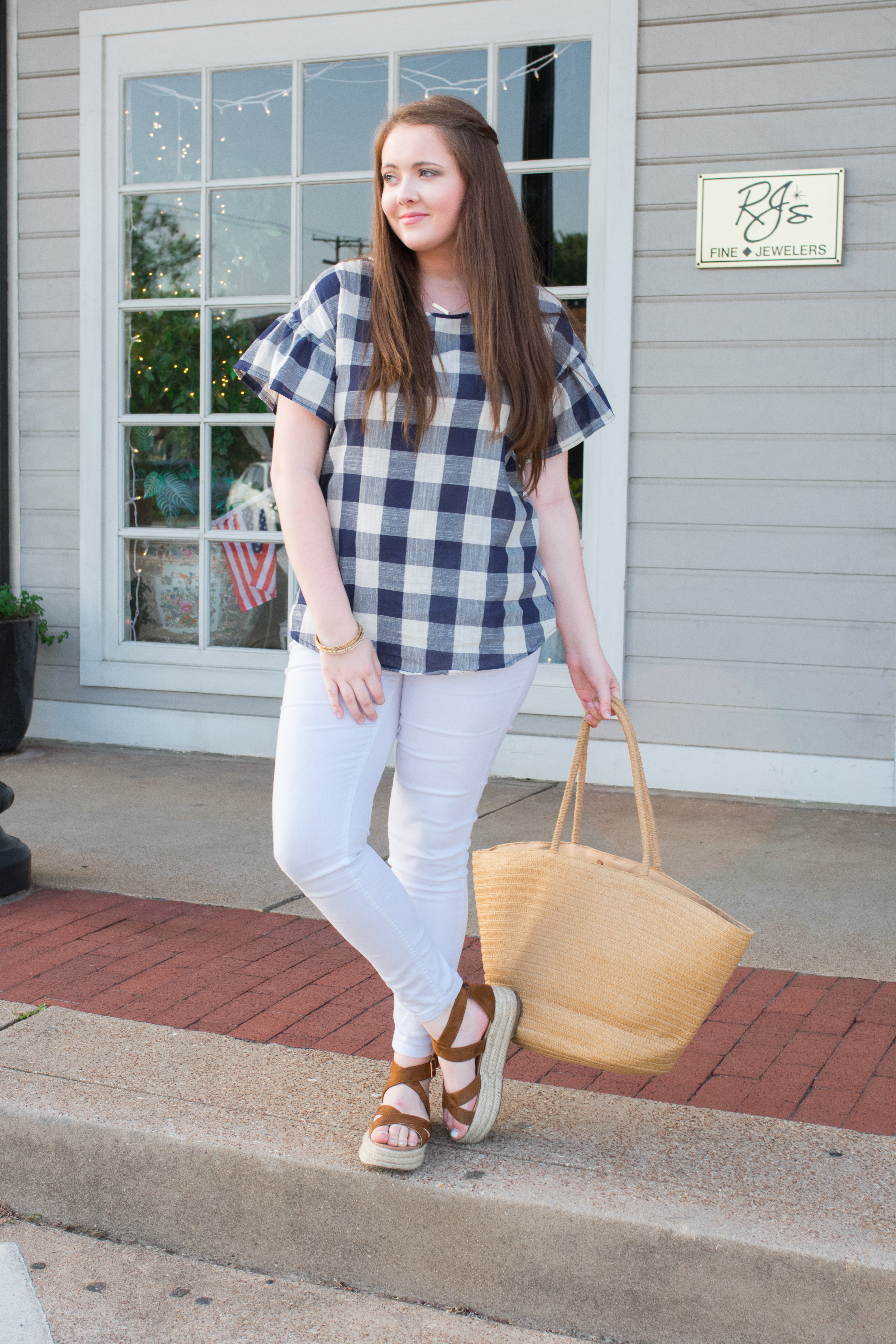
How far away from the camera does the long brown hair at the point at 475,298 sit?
2.03 meters

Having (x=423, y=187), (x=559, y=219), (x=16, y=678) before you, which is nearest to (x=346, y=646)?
(x=423, y=187)

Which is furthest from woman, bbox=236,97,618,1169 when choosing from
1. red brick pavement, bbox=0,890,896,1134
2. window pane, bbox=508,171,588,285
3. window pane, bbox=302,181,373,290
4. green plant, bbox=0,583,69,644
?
green plant, bbox=0,583,69,644

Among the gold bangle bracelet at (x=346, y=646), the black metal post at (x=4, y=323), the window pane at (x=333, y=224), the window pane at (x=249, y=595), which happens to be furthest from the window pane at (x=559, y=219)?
the gold bangle bracelet at (x=346, y=646)

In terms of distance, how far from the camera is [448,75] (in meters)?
5.51

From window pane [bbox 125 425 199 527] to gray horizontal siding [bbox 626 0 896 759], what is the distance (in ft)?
6.98

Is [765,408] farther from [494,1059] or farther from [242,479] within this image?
[494,1059]

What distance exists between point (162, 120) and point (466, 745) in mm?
4862

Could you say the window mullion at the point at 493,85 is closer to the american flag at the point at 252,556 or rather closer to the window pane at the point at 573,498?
the window pane at the point at 573,498

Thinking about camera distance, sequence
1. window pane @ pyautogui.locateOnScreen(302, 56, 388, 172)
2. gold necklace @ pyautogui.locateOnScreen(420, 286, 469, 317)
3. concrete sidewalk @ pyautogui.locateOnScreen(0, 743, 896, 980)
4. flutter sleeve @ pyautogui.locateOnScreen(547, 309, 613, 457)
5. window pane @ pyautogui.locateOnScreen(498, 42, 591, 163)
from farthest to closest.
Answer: window pane @ pyautogui.locateOnScreen(302, 56, 388, 172) → window pane @ pyautogui.locateOnScreen(498, 42, 591, 163) → concrete sidewalk @ pyautogui.locateOnScreen(0, 743, 896, 980) → flutter sleeve @ pyautogui.locateOnScreen(547, 309, 613, 457) → gold necklace @ pyautogui.locateOnScreen(420, 286, 469, 317)

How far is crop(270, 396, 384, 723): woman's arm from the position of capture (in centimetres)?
202

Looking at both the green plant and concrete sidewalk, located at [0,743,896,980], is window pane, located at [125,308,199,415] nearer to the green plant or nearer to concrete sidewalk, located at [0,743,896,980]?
the green plant

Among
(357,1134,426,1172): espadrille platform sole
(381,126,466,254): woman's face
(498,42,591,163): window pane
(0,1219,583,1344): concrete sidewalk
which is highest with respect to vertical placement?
(498,42,591,163): window pane

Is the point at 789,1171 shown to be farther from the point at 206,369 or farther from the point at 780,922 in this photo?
the point at 206,369

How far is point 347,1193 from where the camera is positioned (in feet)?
7.18
